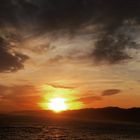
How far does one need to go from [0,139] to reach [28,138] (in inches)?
262

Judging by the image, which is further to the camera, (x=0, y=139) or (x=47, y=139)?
(x=47, y=139)

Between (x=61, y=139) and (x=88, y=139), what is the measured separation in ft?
19.8

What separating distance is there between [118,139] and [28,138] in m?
19.9

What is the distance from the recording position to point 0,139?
61.2m

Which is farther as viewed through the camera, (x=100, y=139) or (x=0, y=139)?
(x=100, y=139)

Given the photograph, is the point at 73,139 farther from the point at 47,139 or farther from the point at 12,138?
the point at 12,138

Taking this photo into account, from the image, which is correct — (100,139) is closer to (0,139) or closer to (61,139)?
(61,139)

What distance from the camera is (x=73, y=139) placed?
219ft

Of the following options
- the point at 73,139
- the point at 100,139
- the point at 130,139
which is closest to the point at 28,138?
the point at 73,139

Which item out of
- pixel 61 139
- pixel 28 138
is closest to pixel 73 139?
pixel 61 139

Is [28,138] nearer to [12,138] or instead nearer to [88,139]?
[12,138]

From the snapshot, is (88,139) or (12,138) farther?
(88,139)

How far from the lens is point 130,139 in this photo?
69688 mm

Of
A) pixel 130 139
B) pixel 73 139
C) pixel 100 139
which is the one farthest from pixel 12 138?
pixel 130 139
